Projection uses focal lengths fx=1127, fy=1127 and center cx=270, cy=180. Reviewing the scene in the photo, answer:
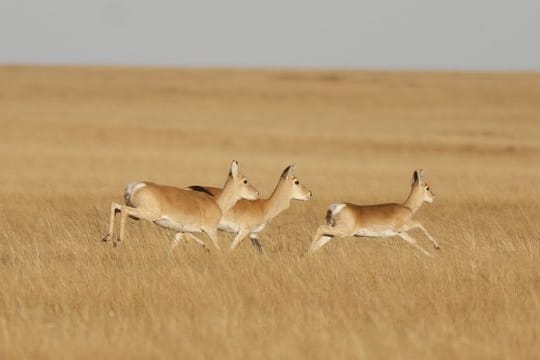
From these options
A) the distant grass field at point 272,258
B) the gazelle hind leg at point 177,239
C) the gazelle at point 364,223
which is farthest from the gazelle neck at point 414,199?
the gazelle hind leg at point 177,239

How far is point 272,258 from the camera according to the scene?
11.4 m

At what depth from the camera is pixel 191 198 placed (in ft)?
41.0

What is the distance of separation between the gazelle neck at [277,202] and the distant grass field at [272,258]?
13.6 inches

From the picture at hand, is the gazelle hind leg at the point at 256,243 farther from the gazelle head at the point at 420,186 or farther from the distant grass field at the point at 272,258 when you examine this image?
the gazelle head at the point at 420,186

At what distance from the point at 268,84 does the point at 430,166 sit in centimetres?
4210

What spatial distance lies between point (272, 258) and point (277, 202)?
2.49 meters

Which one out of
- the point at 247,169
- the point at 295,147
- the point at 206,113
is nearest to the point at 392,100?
the point at 206,113

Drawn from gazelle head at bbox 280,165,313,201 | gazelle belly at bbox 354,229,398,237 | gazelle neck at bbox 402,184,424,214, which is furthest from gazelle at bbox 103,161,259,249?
gazelle neck at bbox 402,184,424,214

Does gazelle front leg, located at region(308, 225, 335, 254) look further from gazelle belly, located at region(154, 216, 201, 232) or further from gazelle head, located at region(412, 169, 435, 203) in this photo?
gazelle head, located at region(412, 169, 435, 203)

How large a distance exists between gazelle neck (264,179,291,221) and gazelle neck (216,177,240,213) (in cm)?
53

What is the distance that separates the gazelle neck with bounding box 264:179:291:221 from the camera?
13.8 m

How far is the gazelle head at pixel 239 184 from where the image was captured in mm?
13250

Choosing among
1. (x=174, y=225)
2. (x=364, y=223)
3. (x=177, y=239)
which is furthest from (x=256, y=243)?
(x=364, y=223)

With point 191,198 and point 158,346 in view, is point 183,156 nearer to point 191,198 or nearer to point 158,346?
point 191,198
